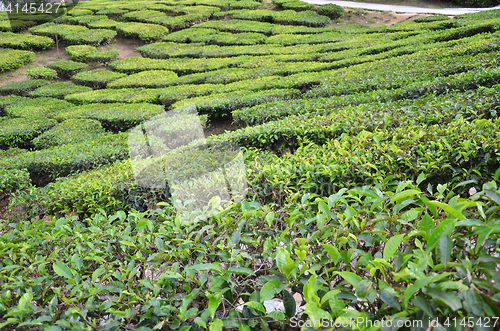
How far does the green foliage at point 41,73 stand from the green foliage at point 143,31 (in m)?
4.93

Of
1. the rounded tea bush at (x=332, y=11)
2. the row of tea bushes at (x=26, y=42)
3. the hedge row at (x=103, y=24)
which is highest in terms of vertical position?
the rounded tea bush at (x=332, y=11)

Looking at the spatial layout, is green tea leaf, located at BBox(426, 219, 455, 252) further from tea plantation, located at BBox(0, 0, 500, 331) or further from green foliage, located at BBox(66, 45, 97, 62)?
green foliage, located at BBox(66, 45, 97, 62)

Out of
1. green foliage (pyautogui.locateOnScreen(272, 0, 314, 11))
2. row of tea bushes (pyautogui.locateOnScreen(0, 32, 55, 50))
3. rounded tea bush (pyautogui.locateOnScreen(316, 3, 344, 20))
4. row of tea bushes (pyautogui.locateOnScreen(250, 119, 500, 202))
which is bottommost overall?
row of tea bushes (pyautogui.locateOnScreen(250, 119, 500, 202))

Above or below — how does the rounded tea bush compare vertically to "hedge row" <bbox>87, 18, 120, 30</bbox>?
above

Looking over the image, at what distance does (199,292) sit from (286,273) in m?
0.51

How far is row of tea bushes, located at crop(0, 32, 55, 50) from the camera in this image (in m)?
15.7

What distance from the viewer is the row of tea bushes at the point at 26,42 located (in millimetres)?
15695

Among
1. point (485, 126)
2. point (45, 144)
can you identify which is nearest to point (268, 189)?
point (485, 126)

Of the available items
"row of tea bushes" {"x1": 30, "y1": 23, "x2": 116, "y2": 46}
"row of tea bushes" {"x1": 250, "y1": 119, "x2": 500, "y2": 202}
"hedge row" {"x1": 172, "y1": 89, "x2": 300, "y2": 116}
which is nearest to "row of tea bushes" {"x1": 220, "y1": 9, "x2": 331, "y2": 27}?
"row of tea bushes" {"x1": 30, "y1": 23, "x2": 116, "y2": 46}

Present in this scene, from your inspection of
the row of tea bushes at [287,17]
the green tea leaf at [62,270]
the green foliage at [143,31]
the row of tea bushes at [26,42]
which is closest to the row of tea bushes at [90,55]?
the row of tea bushes at [26,42]

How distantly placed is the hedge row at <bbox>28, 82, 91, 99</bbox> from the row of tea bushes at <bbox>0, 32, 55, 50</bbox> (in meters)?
5.29

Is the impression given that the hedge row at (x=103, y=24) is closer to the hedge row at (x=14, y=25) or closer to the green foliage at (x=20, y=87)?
the hedge row at (x=14, y=25)

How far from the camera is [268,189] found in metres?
2.93

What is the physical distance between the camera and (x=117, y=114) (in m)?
8.55
